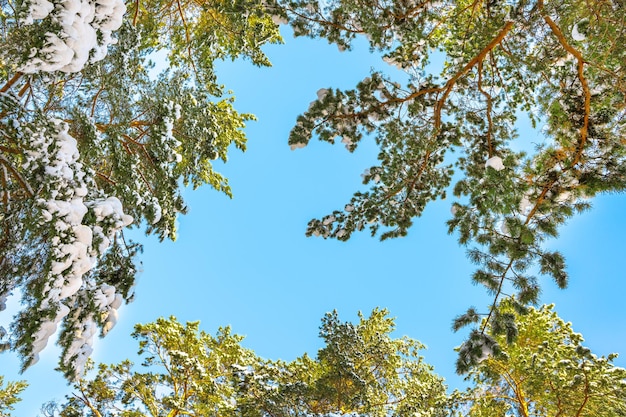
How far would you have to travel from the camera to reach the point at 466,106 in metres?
4.39

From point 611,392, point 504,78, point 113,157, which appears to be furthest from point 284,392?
point 504,78

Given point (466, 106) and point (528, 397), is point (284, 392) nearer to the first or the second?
point (528, 397)

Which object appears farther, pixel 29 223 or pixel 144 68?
pixel 144 68

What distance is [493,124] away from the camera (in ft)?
13.9

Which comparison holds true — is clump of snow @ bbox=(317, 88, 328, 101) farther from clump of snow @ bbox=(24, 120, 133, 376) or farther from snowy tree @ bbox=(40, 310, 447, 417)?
snowy tree @ bbox=(40, 310, 447, 417)

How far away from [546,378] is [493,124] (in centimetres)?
456

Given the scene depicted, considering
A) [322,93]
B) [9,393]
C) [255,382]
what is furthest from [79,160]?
[9,393]

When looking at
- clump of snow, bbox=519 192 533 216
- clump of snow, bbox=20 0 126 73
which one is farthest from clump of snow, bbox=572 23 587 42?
clump of snow, bbox=20 0 126 73

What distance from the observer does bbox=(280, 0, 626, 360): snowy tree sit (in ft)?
11.0

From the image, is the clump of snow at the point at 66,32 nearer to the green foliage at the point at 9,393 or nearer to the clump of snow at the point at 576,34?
the clump of snow at the point at 576,34

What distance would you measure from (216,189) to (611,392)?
688cm

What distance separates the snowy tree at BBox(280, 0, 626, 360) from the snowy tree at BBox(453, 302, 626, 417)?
2.50m

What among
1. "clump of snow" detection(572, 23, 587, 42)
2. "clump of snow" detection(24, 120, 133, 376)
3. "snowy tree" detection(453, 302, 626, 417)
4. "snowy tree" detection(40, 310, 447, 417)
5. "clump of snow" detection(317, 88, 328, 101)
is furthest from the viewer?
"snowy tree" detection(40, 310, 447, 417)

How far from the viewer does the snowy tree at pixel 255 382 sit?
25.3 feet
